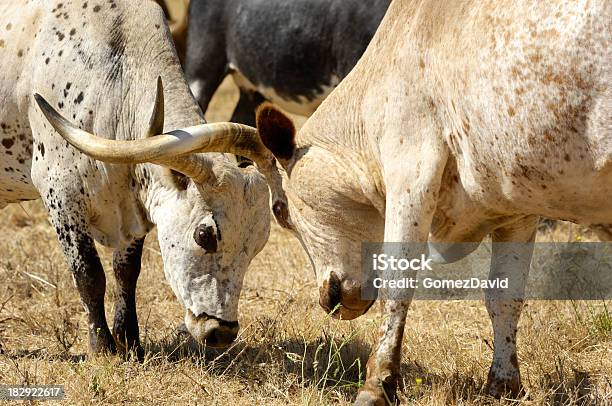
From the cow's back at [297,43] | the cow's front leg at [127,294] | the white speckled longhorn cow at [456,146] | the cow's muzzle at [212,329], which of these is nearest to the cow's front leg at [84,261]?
the cow's front leg at [127,294]

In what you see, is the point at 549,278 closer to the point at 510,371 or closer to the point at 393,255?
the point at 510,371

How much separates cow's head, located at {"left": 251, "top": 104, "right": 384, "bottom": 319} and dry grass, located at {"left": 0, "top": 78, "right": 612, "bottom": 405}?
23cm

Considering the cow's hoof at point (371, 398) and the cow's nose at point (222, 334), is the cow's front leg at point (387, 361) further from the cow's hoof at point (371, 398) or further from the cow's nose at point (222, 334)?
the cow's nose at point (222, 334)

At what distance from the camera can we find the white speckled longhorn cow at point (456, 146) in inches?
162

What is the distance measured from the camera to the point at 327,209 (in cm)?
520

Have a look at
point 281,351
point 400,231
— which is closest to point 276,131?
point 400,231

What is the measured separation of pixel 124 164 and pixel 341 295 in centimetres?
114

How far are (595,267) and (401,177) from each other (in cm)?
243

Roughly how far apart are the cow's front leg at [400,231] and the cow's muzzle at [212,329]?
75 cm

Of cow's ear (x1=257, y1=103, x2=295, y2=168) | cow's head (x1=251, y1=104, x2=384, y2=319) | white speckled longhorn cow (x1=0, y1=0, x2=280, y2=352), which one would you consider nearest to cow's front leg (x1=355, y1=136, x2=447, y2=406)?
cow's head (x1=251, y1=104, x2=384, y2=319)

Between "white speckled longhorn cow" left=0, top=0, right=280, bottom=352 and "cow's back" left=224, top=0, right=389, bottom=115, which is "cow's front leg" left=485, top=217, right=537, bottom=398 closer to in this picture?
"white speckled longhorn cow" left=0, top=0, right=280, bottom=352

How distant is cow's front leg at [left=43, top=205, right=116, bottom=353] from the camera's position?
220 inches

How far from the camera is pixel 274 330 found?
592 cm

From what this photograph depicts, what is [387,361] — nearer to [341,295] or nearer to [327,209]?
[341,295]
